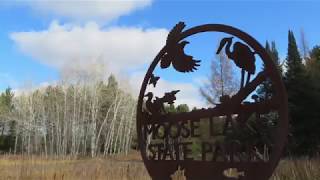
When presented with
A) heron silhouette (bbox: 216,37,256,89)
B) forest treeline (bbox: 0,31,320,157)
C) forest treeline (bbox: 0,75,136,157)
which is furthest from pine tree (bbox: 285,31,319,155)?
forest treeline (bbox: 0,75,136,157)

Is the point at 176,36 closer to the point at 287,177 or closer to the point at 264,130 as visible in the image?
the point at 264,130

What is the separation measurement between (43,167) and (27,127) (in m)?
20.4

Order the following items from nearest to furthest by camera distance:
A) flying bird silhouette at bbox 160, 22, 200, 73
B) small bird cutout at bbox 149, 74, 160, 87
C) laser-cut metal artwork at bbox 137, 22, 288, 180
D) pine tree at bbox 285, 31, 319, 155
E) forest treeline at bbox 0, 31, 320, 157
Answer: laser-cut metal artwork at bbox 137, 22, 288, 180 → flying bird silhouette at bbox 160, 22, 200, 73 → small bird cutout at bbox 149, 74, 160, 87 → pine tree at bbox 285, 31, 319, 155 → forest treeline at bbox 0, 31, 320, 157

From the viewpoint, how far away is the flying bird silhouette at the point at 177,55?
13.2ft

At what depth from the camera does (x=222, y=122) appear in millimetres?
3738

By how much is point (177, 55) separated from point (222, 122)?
730 millimetres

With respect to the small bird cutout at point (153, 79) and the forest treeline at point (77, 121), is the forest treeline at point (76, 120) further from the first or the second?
the small bird cutout at point (153, 79)

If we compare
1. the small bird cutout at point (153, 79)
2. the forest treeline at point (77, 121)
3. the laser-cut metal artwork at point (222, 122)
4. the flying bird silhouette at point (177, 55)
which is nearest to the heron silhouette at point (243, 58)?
the laser-cut metal artwork at point (222, 122)

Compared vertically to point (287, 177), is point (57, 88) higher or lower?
higher

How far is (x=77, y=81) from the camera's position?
24.8 metres

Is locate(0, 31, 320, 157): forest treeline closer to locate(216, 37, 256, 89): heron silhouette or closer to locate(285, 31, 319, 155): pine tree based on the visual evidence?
locate(285, 31, 319, 155): pine tree

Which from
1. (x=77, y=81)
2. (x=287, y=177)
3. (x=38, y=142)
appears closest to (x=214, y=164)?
(x=287, y=177)

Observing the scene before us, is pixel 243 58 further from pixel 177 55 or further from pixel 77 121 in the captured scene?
pixel 77 121

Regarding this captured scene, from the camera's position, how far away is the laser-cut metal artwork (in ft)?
10.8
